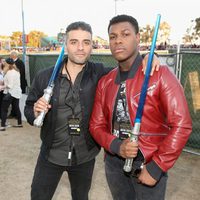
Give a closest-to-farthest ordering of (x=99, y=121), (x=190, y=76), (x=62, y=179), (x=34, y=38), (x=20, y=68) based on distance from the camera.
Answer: (x=99, y=121), (x=62, y=179), (x=190, y=76), (x=20, y=68), (x=34, y=38)

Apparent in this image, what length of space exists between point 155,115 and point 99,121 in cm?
48

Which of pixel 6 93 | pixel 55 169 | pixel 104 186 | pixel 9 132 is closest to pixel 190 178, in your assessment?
pixel 104 186

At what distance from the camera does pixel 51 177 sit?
261 cm

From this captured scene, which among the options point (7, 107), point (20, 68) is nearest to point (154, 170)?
point (7, 107)

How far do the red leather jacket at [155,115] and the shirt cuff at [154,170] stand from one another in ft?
0.09

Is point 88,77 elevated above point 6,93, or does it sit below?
above

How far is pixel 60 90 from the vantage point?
249 centimetres

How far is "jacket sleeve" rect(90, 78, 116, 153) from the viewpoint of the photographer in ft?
7.47

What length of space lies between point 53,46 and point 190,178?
4595 cm

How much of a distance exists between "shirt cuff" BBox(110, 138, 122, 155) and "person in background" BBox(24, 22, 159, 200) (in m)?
0.43

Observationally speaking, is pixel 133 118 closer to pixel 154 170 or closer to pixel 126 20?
pixel 154 170

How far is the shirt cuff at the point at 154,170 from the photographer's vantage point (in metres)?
1.93

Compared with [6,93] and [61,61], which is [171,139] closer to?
Result: [61,61]

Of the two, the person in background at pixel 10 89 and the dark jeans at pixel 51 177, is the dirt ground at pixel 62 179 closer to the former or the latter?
the dark jeans at pixel 51 177
